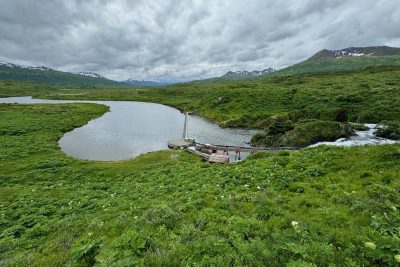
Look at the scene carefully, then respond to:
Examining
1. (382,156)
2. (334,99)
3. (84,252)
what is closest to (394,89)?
(334,99)

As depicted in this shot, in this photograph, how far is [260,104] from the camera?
10156 cm

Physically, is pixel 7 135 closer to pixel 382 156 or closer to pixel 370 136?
pixel 382 156

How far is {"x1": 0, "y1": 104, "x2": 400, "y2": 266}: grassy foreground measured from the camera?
7.96 metres

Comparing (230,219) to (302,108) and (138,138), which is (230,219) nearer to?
(138,138)

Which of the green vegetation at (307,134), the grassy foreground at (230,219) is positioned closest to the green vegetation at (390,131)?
the green vegetation at (307,134)

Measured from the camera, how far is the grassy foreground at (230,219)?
7.96 meters

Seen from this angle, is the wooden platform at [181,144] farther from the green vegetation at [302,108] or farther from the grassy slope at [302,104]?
the grassy slope at [302,104]

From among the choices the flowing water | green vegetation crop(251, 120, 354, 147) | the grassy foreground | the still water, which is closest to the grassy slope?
the flowing water

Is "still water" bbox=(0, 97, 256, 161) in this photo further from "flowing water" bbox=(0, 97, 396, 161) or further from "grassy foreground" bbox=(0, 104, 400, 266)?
"grassy foreground" bbox=(0, 104, 400, 266)

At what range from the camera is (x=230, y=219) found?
11531mm

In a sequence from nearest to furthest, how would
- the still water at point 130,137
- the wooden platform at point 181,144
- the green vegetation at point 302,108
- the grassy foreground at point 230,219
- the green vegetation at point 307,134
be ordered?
1. the grassy foreground at point 230,219
2. the green vegetation at point 307,134
3. the still water at point 130,137
4. the wooden platform at point 181,144
5. the green vegetation at point 302,108

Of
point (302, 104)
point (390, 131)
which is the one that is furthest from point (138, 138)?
point (302, 104)

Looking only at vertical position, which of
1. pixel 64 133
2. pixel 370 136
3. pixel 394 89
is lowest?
pixel 64 133

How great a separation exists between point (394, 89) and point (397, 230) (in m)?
101
